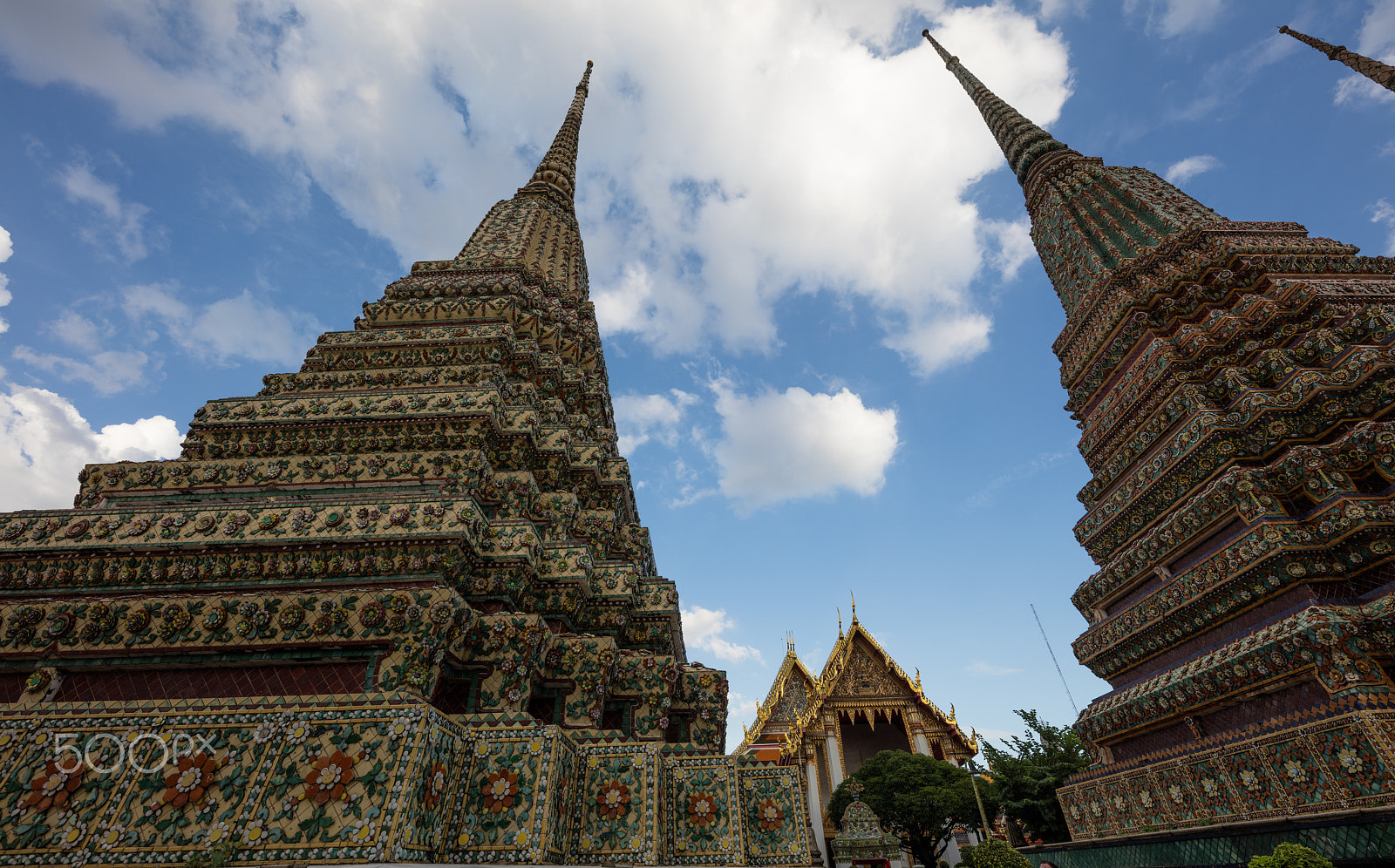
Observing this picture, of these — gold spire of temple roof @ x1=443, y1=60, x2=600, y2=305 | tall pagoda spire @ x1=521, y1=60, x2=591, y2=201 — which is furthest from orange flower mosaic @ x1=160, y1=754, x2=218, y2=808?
tall pagoda spire @ x1=521, y1=60, x2=591, y2=201

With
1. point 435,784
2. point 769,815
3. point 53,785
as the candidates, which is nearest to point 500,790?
point 435,784

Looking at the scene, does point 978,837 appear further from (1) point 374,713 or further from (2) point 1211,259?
(1) point 374,713

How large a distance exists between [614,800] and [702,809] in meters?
1.28

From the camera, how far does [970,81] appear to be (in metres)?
20.8

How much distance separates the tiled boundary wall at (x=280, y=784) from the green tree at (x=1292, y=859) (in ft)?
16.1

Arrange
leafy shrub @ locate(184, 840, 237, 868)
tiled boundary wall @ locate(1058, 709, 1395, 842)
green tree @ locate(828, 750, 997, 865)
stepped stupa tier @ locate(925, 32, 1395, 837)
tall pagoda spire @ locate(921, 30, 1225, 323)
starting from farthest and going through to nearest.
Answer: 1. green tree @ locate(828, 750, 997, 865)
2. tall pagoda spire @ locate(921, 30, 1225, 323)
3. stepped stupa tier @ locate(925, 32, 1395, 837)
4. tiled boundary wall @ locate(1058, 709, 1395, 842)
5. leafy shrub @ locate(184, 840, 237, 868)

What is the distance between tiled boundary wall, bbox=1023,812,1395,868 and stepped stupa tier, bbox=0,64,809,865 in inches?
143

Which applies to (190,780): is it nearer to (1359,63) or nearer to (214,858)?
(214,858)

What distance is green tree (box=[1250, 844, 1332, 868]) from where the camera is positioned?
3.98 m

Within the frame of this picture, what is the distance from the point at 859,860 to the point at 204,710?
14248 mm

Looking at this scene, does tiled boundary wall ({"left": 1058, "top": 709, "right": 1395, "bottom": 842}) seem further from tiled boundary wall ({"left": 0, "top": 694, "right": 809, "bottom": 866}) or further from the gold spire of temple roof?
the gold spire of temple roof

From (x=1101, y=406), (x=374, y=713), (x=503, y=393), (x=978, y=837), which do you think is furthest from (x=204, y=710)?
(x=978, y=837)

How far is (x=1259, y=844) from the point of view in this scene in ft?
17.8

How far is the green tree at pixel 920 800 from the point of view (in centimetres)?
1939
